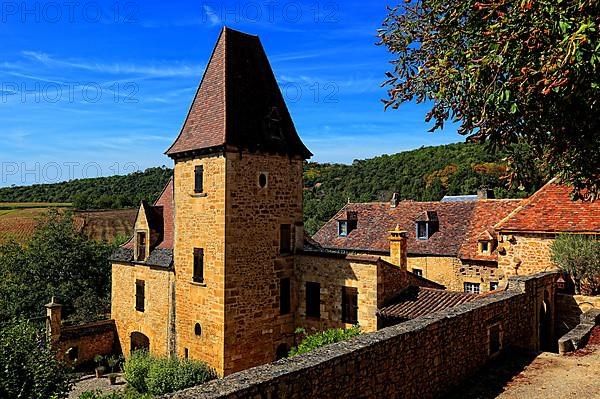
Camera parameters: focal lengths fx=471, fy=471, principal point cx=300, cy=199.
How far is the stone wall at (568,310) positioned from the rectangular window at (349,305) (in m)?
6.36

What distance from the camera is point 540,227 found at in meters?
17.9

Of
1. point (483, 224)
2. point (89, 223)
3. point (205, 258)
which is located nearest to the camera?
point (205, 258)

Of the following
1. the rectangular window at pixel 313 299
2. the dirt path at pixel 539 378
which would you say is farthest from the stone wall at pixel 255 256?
the dirt path at pixel 539 378

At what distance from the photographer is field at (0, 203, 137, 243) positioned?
49.4m

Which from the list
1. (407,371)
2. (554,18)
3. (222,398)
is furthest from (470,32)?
(222,398)

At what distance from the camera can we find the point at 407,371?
808 centimetres

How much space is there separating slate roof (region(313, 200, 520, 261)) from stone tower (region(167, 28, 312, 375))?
10.8 m

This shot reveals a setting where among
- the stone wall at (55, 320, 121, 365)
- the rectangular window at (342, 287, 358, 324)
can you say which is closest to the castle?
the rectangular window at (342, 287, 358, 324)

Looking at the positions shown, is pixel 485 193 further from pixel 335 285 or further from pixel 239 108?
pixel 239 108

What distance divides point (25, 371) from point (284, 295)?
8.92 meters

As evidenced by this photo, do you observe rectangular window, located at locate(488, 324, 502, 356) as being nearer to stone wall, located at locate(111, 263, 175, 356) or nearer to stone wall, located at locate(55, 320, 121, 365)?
stone wall, located at locate(111, 263, 175, 356)

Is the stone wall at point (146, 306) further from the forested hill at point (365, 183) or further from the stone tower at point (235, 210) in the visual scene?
the forested hill at point (365, 183)

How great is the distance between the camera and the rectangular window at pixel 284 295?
17881mm

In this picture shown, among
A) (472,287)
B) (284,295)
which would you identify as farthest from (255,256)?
(472,287)
